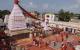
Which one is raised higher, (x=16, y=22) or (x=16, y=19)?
(x=16, y=19)

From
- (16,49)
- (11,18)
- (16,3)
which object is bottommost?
(16,49)

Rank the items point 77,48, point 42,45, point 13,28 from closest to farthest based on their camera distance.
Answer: point 77,48, point 42,45, point 13,28

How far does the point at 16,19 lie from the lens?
22.6m

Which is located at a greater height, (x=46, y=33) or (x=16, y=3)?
(x=16, y=3)

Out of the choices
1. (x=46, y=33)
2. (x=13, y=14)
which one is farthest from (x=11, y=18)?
(x=46, y=33)

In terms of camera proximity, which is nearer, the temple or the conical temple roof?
the temple

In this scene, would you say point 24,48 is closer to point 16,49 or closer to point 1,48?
point 16,49

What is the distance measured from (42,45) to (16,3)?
25.1 ft

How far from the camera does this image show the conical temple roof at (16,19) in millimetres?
22472

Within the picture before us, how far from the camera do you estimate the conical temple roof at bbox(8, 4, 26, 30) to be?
22472mm

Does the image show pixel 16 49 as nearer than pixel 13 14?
Yes

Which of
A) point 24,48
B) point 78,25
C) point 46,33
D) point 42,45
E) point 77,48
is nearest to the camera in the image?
point 77,48

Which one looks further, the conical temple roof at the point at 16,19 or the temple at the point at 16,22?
the conical temple roof at the point at 16,19

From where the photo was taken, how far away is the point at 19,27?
22.7m
